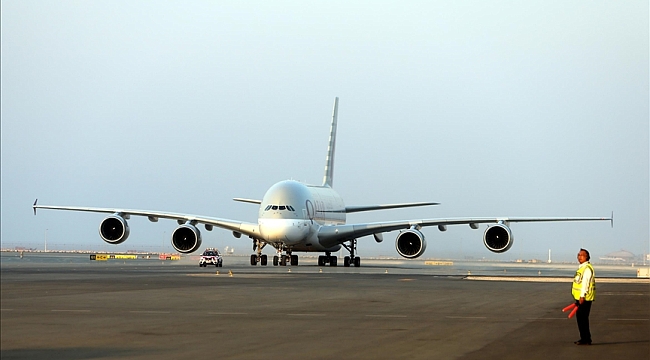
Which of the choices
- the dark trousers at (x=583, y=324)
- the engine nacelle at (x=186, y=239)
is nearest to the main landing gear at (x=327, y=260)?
the engine nacelle at (x=186, y=239)

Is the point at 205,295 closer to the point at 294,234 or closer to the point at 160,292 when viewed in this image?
the point at 160,292

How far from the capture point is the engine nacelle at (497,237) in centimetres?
4734

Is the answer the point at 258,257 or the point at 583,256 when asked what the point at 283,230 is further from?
the point at 583,256

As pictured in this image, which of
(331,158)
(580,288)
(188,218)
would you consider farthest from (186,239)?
(580,288)

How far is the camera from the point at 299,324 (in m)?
14.8

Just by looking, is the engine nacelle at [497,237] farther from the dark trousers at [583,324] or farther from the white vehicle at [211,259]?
the dark trousers at [583,324]

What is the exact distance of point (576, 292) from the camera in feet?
46.6

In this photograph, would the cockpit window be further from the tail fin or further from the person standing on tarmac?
the person standing on tarmac

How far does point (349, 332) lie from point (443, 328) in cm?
168

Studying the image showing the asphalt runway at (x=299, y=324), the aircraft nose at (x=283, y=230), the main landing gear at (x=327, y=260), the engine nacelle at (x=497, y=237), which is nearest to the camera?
the asphalt runway at (x=299, y=324)

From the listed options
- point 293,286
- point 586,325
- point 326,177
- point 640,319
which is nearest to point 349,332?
point 586,325

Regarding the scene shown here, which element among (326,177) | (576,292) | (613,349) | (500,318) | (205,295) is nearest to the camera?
(613,349)

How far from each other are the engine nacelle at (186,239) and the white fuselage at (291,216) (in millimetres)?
3292

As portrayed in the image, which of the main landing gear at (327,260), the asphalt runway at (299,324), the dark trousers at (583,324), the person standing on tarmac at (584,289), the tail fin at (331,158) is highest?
the tail fin at (331,158)
